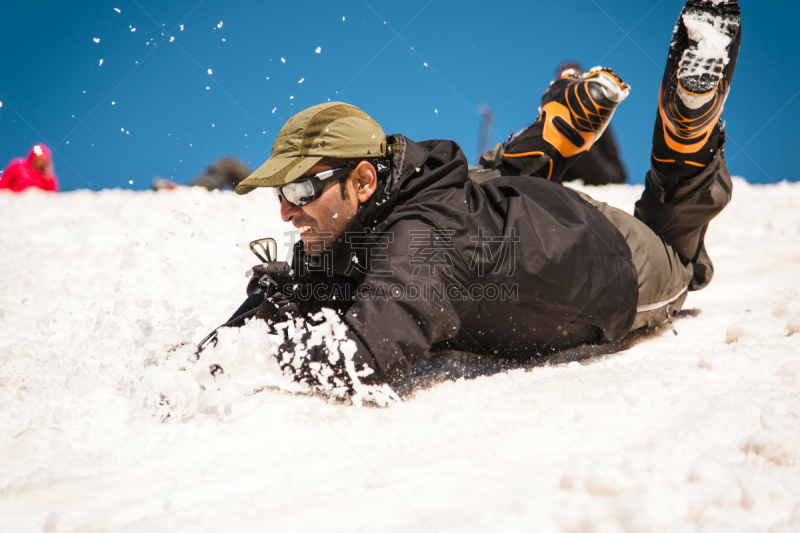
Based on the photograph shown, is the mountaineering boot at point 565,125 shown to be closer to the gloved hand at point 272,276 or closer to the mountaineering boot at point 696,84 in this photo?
the mountaineering boot at point 696,84

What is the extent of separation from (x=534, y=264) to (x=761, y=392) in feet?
2.43

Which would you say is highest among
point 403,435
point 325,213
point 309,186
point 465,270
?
point 309,186

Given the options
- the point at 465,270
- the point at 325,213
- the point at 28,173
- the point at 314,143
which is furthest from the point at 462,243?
the point at 28,173

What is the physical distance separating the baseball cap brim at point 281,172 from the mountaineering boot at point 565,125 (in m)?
1.69

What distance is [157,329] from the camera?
2.08 metres

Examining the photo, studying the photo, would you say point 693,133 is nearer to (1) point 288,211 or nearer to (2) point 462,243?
(2) point 462,243

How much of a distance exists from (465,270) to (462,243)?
91 mm

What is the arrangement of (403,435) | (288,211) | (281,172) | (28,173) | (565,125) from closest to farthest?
(403,435)
(281,172)
(288,211)
(565,125)
(28,173)

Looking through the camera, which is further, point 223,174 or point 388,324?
point 223,174

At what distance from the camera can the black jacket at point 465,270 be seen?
1.63 m

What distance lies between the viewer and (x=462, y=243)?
178cm

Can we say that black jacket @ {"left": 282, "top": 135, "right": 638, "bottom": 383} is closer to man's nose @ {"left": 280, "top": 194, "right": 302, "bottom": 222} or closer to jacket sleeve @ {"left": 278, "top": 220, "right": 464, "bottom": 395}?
jacket sleeve @ {"left": 278, "top": 220, "right": 464, "bottom": 395}

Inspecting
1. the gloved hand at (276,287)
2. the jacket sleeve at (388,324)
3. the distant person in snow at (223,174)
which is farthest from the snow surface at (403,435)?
the distant person in snow at (223,174)

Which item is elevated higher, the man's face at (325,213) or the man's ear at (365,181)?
the man's ear at (365,181)
